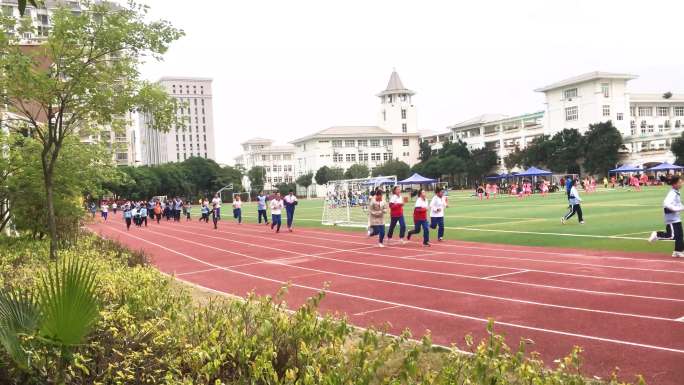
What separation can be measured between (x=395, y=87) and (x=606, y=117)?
52.5m

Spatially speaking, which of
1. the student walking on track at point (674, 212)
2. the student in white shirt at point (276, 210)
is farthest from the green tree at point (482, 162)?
the student walking on track at point (674, 212)

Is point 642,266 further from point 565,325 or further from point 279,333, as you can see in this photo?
point 279,333

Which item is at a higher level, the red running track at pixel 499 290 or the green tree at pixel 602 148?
the green tree at pixel 602 148

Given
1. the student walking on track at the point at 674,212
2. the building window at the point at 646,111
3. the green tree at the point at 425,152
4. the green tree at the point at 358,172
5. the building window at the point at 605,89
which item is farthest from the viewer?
the green tree at the point at 425,152

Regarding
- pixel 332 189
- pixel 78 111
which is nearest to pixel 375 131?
pixel 332 189

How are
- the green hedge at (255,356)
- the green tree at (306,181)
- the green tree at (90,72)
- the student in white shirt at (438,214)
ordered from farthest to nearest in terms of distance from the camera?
the green tree at (306,181) → the student in white shirt at (438,214) → the green tree at (90,72) → the green hedge at (255,356)

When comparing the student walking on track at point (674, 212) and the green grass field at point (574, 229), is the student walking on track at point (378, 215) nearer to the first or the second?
the green grass field at point (574, 229)

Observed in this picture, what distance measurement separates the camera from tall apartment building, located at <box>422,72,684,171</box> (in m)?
72.6

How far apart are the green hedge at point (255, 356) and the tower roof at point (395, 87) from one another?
123 m

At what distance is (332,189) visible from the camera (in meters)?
28.5

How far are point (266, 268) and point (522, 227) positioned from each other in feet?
34.3

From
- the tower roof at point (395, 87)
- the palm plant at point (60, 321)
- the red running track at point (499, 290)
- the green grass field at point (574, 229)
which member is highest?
the tower roof at point (395, 87)

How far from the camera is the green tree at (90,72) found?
421 inches

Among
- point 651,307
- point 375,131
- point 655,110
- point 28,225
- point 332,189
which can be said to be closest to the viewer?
point 651,307
